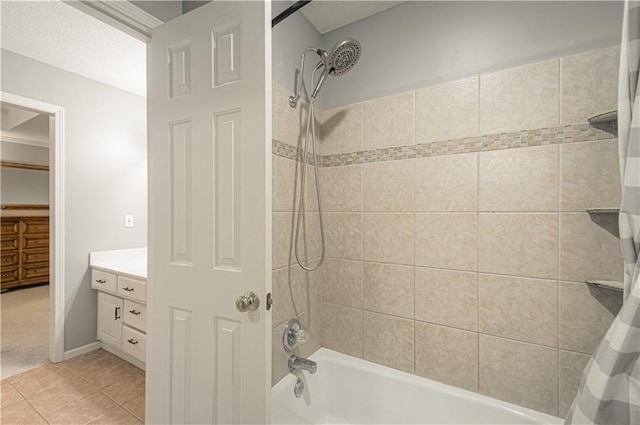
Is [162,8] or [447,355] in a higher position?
[162,8]

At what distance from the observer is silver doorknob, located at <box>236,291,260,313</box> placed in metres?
1.01

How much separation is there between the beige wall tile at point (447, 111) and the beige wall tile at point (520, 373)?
101cm

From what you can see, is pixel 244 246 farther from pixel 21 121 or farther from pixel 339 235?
→ pixel 21 121

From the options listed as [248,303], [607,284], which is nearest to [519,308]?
[607,284]

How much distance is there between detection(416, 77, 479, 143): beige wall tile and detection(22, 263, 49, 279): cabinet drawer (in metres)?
6.15

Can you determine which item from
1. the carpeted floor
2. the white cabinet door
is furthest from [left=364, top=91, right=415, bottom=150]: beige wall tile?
the carpeted floor

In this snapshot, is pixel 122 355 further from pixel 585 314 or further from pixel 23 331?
pixel 585 314

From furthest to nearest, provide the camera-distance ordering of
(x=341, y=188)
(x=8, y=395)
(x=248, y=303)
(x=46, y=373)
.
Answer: (x=46, y=373)
(x=8, y=395)
(x=341, y=188)
(x=248, y=303)

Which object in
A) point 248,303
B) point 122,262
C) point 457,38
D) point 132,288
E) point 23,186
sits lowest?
point 132,288

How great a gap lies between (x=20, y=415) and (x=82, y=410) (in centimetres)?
33

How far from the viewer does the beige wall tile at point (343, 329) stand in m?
1.70

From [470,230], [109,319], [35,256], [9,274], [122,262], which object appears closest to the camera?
[470,230]

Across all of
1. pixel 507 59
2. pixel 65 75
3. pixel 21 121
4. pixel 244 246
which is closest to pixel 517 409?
pixel 244 246

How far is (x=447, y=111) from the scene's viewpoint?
56.6 inches
